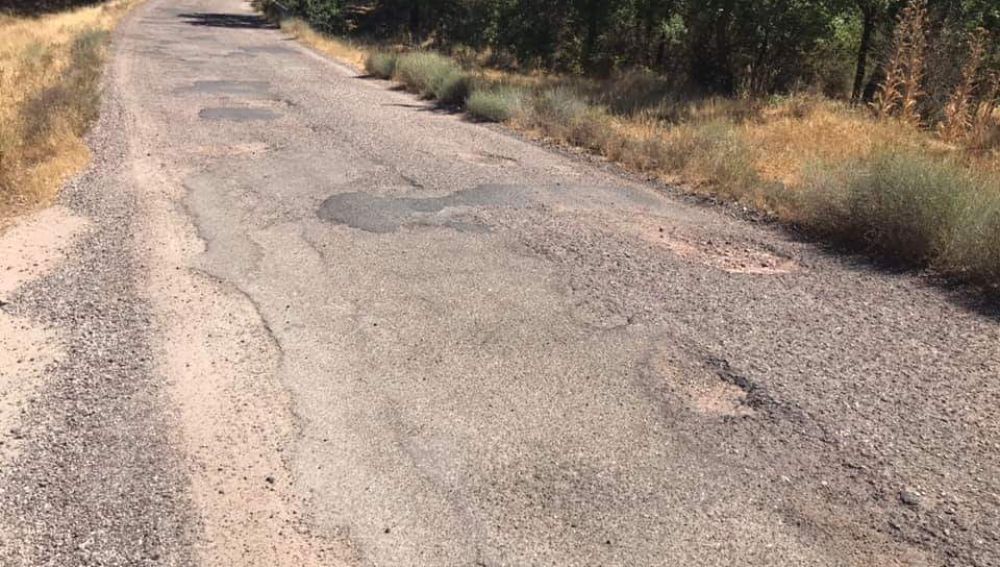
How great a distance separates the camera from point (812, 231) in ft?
23.9

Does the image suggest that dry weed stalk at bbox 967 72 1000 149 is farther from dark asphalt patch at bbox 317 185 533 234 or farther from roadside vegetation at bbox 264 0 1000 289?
dark asphalt patch at bbox 317 185 533 234

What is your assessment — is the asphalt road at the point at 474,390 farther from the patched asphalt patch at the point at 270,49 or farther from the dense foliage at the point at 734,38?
the patched asphalt patch at the point at 270,49

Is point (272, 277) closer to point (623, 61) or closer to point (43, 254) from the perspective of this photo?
point (43, 254)

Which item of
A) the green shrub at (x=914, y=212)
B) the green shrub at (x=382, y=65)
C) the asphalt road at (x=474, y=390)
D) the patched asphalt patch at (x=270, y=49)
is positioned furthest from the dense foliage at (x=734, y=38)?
the asphalt road at (x=474, y=390)

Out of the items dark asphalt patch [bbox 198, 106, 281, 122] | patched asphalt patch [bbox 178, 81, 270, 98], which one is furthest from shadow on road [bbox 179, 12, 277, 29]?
dark asphalt patch [bbox 198, 106, 281, 122]

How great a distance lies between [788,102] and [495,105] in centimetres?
529

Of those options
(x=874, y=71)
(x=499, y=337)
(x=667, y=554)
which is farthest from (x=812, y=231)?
(x=874, y=71)

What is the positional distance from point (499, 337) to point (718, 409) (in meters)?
1.43

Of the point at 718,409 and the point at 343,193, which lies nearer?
the point at 718,409

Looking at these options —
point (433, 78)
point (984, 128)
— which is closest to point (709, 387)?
point (984, 128)

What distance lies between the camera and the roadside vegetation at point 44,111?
795 centimetres

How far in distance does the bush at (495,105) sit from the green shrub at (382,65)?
4.57m

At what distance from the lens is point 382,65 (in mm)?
17844

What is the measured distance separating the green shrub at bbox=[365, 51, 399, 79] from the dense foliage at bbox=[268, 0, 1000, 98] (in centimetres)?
600
